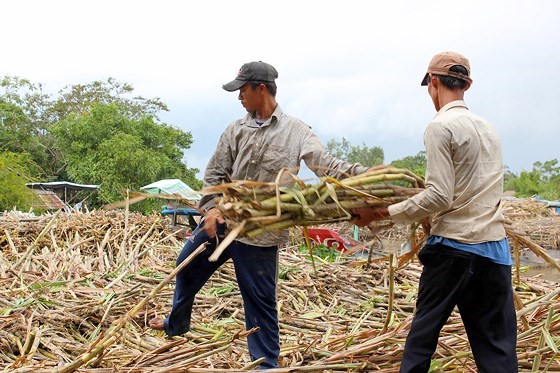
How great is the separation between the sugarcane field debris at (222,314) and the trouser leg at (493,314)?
0.30 meters

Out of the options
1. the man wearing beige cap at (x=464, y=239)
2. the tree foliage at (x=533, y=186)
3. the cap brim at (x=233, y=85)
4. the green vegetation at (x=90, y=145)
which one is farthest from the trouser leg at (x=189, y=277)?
the tree foliage at (x=533, y=186)

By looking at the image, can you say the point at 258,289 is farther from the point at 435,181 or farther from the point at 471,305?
the point at 435,181

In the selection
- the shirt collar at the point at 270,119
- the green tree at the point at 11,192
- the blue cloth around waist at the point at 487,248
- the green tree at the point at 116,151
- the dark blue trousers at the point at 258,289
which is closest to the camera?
the blue cloth around waist at the point at 487,248

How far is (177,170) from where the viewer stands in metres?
26.3

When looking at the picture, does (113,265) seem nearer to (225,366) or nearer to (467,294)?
(225,366)

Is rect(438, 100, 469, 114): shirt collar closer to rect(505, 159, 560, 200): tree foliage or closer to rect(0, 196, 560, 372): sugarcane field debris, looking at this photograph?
rect(0, 196, 560, 372): sugarcane field debris

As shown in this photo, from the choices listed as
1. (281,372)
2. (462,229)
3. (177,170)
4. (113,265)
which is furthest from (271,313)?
(177,170)

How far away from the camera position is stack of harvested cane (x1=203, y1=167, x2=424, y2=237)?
9.16ft

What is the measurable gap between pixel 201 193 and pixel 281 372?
3.20ft

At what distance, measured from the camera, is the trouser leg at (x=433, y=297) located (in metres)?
2.78

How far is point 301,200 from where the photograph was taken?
2.82 meters

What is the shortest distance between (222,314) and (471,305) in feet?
8.93

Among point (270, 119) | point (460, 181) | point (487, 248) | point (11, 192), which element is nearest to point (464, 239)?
point (487, 248)

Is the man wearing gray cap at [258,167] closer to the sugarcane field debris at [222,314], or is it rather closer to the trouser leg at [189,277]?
the trouser leg at [189,277]
